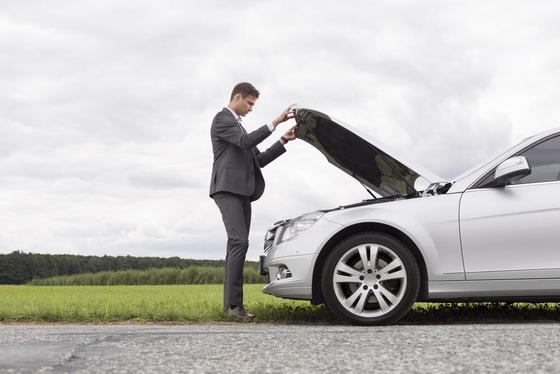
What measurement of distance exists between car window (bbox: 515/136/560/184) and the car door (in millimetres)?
92

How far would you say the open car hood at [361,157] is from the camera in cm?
680

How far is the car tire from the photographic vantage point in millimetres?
6316

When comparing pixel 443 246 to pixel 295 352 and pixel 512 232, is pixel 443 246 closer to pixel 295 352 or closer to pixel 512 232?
pixel 512 232

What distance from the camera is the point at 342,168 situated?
25.5 feet

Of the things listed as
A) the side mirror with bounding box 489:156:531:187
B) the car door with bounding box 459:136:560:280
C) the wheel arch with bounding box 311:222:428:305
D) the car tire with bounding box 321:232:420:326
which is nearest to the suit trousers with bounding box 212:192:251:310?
the wheel arch with bounding box 311:222:428:305

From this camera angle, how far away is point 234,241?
7438mm

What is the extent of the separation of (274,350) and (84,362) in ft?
3.58

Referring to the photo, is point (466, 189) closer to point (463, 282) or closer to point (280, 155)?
point (463, 282)

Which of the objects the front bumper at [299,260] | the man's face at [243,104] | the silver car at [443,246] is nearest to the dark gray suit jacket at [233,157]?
the man's face at [243,104]

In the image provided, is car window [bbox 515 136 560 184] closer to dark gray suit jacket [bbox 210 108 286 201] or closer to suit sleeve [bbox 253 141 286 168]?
dark gray suit jacket [bbox 210 108 286 201]

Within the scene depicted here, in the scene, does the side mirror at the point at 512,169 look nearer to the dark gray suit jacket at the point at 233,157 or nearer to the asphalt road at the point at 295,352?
the asphalt road at the point at 295,352

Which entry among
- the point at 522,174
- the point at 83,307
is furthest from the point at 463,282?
the point at 83,307

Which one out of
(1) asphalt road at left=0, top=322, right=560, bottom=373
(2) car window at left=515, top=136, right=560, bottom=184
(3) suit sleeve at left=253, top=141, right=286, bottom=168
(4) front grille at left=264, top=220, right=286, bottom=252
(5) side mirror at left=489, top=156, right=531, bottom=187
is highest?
(3) suit sleeve at left=253, top=141, right=286, bottom=168

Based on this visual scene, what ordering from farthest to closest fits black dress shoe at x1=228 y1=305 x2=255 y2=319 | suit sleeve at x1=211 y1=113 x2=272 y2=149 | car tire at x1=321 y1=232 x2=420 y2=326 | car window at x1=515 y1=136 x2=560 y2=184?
1. black dress shoe at x1=228 y1=305 x2=255 y2=319
2. suit sleeve at x1=211 y1=113 x2=272 y2=149
3. car window at x1=515 y1=136 x2=560 y2=184
4. car tire at x1=321 y1=232 x2=420 y2=326
